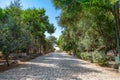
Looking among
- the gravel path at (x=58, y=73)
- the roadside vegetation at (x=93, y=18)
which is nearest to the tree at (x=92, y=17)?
the roadside vegetation at (x=93, y=18)

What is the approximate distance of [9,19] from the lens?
2084 cm

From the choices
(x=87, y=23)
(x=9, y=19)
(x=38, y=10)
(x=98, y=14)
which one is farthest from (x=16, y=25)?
(x=38, y=10)

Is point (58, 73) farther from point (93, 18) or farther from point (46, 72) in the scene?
point (93, 18)

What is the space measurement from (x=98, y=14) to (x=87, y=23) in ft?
12.1

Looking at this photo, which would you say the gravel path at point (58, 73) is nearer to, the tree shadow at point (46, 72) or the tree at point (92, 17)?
the tree shadow at point (46, 72)

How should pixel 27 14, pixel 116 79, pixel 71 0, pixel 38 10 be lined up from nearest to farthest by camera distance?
pixel 116 79, pixel 71 0, pixel 27 14, pixel 38 10

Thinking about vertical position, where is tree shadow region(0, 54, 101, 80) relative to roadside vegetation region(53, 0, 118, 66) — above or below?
below

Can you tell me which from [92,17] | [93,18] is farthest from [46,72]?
[93,18]

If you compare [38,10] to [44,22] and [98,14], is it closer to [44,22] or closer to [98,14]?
[44,22]

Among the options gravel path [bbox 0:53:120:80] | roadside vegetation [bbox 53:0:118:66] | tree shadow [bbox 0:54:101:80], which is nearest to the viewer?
gravel path [bbox 0:53:120:80]

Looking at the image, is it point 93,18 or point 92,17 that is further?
point 93,18

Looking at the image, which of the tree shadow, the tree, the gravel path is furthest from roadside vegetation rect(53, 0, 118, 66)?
the tree shadow

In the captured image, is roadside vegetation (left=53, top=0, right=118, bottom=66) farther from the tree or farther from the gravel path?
the gravel path

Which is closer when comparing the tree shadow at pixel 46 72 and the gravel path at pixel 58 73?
the gravel path at pixel 58 73
